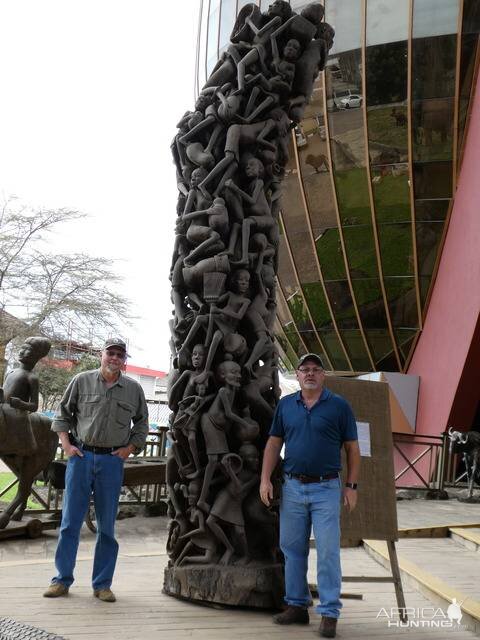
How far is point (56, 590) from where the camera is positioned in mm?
4914

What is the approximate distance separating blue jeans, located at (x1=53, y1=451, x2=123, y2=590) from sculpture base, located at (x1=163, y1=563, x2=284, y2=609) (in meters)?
0.59

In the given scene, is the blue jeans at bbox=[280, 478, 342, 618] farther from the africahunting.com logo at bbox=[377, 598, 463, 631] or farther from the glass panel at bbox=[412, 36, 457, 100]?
the glass panel at bbox=[412, 36, 457, 100]

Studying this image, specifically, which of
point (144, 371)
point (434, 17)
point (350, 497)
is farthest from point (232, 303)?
point (144, 371)

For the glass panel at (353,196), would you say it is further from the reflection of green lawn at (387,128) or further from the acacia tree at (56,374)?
the acacia tree at (56,374)

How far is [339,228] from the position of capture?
68.0 ft

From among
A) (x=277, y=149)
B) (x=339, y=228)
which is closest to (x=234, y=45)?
(x=277, y=149)

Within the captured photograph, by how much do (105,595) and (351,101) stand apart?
17044mm

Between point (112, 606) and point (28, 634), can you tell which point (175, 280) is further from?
point (28, 634)

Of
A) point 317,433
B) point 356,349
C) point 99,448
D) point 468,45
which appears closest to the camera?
point 317,433

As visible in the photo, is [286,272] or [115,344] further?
[286,272]

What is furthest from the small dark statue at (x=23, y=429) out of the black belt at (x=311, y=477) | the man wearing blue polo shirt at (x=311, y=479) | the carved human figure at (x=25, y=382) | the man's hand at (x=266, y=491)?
the black belt at (x=311, y=477)

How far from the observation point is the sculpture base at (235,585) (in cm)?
490

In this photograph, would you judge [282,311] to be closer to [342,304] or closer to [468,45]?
[342,304]

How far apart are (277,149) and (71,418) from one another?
2.80 m
